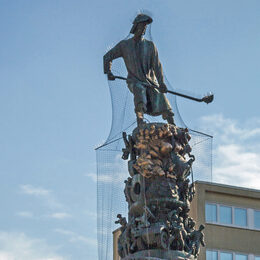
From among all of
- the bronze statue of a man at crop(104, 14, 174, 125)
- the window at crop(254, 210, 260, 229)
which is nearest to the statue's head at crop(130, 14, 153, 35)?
the bronze statue of a man at crop(104, 14, 174, 125)

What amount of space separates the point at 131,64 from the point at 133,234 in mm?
5672

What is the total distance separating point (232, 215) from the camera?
51438 millimetres

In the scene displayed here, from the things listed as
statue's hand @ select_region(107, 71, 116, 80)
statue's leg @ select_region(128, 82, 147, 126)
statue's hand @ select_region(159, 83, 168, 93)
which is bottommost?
statue's leg @ select_region(128, 82, 147, 126)

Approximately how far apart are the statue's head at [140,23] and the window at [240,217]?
24.4 meters

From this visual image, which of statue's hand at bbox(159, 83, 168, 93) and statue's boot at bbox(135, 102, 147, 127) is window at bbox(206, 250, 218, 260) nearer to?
statue's hand at bbox(159, 83, 168, 93)

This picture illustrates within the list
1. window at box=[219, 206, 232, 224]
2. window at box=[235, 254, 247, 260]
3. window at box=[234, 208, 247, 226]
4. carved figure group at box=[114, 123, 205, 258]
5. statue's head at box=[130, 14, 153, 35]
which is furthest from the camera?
window at box=[234, 208, 247, 226]

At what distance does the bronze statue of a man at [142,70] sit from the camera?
93.9 ft

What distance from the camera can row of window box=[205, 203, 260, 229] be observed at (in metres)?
50.7

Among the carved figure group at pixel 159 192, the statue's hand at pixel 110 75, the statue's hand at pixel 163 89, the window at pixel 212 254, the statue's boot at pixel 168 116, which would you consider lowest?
the carved figure group at pixel 159 192

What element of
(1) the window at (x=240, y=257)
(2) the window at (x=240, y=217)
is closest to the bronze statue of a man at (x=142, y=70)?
(1) the window at (x=240, y=257)

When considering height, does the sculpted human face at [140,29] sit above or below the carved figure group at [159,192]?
above

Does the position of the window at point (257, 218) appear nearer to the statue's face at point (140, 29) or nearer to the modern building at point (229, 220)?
the modern building at point (229, 220)

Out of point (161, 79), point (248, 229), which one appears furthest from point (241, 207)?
point (161, 79)

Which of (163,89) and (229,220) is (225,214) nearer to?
(229,220)
